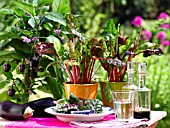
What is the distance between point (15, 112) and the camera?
1753mm

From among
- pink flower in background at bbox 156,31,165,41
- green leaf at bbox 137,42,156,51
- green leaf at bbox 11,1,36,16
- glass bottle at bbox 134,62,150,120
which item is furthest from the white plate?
pink flower in background at bbox 156,31,165,41

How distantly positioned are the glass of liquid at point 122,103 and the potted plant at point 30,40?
0.43 metres

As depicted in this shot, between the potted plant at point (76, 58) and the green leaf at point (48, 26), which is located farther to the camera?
the green leaf at point (48, 26)

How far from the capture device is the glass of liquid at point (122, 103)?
1.68m

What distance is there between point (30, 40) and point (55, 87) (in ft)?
0.88

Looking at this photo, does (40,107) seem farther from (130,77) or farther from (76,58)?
(130,77)

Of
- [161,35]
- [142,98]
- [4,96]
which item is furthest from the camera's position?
[161,35]

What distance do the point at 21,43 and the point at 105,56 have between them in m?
0.39

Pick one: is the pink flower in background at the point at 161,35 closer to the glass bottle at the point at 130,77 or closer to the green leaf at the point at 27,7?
the green leaf at the point at 27,7

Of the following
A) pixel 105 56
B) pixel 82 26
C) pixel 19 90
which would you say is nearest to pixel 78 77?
pixel 105 56

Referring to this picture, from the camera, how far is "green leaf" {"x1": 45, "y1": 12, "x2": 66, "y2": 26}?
1.95 m

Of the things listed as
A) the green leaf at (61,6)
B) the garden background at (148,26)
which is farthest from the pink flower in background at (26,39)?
the garden background at (148,26)

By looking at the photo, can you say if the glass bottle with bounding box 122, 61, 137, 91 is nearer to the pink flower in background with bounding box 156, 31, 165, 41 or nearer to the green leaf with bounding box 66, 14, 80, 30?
the green leaf with bounding box 66, 14, 80, 30

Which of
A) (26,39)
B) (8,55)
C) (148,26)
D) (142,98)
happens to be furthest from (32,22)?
(148,26)
